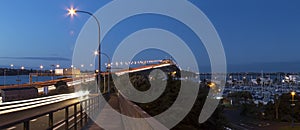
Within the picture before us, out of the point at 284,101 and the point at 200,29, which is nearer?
the point at 200,29

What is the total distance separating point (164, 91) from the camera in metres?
19.8

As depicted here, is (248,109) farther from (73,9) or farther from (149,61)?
(73,9)

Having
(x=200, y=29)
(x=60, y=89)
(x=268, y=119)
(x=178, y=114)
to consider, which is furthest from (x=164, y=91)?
(x=268, y=119)

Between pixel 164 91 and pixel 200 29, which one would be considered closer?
pixel 164 91

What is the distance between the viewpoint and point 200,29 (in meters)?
27.9

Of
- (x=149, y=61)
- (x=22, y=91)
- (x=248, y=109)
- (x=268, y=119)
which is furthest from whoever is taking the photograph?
(x=149, y=61)

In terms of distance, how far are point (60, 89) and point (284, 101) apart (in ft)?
164

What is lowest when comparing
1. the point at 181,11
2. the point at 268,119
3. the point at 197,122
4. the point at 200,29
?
the point at 268,119

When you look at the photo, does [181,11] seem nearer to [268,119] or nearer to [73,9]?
[73,9]

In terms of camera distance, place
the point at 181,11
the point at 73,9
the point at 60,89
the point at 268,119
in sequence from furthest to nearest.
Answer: the point at 268,119
the point at 60,89
the point at 181,11
the point at 73,9

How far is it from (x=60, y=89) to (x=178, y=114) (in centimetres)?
3807

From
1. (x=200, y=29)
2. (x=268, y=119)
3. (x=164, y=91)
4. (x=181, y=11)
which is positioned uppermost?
(x=181, y=11)

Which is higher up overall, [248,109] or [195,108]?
[195,108]

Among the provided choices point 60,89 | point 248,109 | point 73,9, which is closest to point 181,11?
point 73,9
